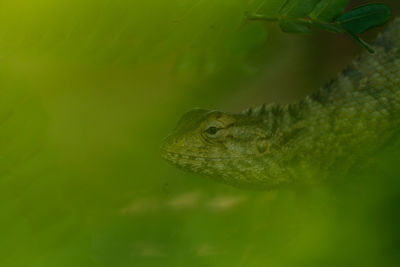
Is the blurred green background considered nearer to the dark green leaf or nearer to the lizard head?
the dark green leaf

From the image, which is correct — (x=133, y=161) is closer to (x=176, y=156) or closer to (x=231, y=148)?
(x=176, y=156)

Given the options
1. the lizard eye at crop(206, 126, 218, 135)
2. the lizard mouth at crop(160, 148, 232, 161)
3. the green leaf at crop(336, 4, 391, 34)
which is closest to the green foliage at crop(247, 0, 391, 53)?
the green leaf at crop(336, 4, 391, 34)

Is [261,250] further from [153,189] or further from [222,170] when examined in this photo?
[222,170]

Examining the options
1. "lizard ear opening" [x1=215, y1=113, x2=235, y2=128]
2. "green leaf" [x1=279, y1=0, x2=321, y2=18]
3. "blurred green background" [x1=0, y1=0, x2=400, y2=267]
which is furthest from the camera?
"lizard ear opening" [x1=215, y1=113, x2=235, y2=128]

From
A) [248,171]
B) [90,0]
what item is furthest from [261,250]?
[248,171]

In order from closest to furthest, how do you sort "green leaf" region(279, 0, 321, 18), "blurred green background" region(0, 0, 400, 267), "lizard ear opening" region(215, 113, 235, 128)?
"blurred green background" region(0, 0, 400, 267) < "green leaf" region(279, 0, 321, 18) < "lizard ear opening" region(215, 113, 235, 128)

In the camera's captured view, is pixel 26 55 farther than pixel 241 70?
No

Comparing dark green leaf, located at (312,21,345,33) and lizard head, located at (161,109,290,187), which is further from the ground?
lizard head, located at (161,109,290,187)

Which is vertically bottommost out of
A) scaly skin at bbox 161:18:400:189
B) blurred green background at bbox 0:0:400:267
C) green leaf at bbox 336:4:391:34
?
blurred green background at bbox 0:0:400:267
